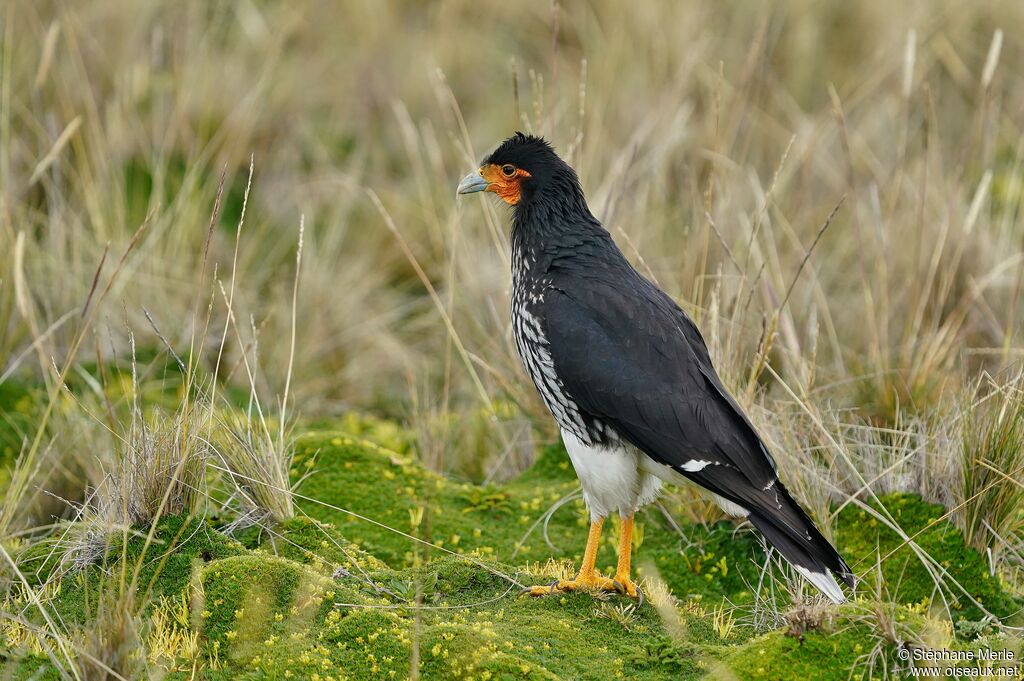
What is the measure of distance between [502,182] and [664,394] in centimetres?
124

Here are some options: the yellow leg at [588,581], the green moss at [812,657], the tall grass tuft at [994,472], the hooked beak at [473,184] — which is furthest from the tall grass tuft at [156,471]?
the tall grass tuft at [994,472]

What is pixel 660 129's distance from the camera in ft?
25.7

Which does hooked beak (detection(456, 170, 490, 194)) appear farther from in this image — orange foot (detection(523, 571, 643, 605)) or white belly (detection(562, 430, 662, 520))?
orange foot (detection(523, 571, 643, 605))

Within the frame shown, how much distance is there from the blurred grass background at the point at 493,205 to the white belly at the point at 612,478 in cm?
62

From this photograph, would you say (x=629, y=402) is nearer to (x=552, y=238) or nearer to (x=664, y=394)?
(x=664, y=394)

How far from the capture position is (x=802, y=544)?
13.0 ft

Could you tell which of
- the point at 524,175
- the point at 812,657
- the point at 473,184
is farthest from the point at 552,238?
the point at 812,657

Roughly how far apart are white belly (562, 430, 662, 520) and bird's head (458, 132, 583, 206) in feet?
3.45

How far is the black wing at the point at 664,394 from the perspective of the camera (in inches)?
160

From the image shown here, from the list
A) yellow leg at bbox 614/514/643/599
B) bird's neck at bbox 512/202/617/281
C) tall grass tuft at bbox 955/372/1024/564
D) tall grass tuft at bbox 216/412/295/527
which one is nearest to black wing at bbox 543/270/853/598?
bird's neck at bbox 512/202/617/281

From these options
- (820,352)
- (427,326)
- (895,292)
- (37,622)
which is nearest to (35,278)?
(427,326)

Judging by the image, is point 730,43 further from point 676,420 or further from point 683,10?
point 676,420

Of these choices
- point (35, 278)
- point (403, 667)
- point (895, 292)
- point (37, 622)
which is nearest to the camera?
point (403, 667)

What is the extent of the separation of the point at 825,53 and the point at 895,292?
147 inches
